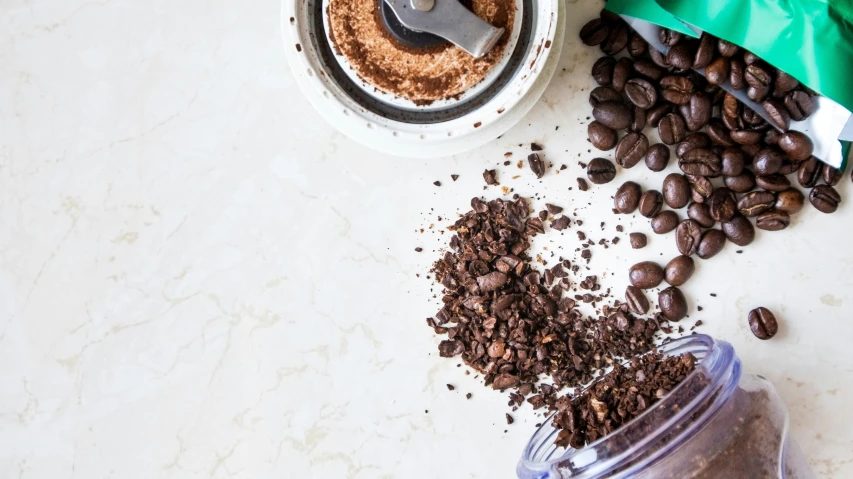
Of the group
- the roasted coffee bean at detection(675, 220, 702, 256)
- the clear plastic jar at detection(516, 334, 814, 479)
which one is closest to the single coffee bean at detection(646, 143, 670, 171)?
the roasted coffee bean at detection(675, 220, 702, 256)

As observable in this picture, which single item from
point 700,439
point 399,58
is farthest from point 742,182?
point 399,58

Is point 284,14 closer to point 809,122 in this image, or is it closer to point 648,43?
point 648,43

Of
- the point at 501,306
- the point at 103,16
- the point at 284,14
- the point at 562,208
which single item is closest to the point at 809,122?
the point at 562,208

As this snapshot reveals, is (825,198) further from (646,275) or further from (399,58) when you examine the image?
(399,58)

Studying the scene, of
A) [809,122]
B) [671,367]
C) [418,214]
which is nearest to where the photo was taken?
[671,367]

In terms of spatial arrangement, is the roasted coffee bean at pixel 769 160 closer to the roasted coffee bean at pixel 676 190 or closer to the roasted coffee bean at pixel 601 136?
the roasted coffee bean at pixel 676 190

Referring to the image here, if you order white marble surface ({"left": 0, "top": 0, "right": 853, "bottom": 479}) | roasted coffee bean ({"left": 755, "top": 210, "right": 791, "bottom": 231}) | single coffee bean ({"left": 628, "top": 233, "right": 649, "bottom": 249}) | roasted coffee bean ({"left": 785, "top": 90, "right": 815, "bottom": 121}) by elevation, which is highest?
roasted coffee bean ({"left": 785, "top": 90, "right": 815, "bottom": 121})

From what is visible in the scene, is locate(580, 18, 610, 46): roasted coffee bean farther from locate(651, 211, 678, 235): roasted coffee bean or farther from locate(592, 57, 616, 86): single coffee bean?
locate(651, 211, 678, 235): roasted coffee bean
